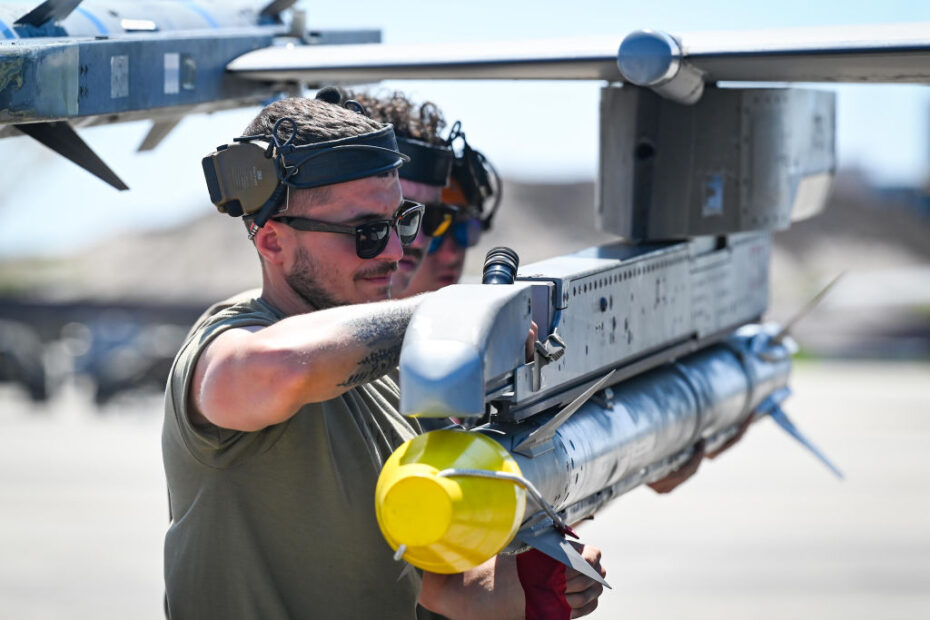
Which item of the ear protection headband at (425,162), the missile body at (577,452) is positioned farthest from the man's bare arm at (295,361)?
the ear protection headband at (425,162)

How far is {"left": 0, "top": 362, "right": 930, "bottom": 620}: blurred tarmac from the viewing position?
503 inches

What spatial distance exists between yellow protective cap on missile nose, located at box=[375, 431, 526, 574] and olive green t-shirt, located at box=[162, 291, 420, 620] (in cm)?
52

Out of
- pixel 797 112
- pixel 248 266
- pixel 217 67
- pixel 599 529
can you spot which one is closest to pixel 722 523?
pixel 599 529

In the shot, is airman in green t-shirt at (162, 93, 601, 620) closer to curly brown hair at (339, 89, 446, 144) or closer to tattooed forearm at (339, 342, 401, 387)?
tattooed forearm at (339, 342, 401, 387)

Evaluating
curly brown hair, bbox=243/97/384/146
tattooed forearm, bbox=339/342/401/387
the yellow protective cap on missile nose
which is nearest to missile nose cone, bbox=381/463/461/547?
the yellow protective cap on missile nose

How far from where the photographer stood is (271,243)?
3.38 m

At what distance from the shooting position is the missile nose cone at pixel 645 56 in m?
4.17

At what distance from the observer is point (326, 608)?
335 cm

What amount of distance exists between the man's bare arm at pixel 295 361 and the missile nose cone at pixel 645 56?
159 centimetres

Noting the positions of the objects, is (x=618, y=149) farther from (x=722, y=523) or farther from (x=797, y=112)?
(x=722, y=523)

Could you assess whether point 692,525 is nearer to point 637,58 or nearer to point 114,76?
point 637,58

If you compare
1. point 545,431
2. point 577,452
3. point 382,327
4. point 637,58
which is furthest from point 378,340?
point 637,58

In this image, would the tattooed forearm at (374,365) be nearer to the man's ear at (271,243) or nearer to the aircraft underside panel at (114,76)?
the man's ear at (271,243)

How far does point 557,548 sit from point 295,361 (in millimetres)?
930
